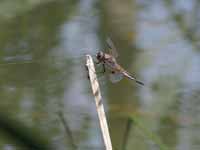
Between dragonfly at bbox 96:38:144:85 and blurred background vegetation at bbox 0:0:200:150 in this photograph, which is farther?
blurred background vegetation at bbox 0:0:200:150

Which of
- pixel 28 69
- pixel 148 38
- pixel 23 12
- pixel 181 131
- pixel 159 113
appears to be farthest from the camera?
pixel 23 12

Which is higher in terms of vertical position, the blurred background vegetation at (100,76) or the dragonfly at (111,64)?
the dragonfly at (111,64)

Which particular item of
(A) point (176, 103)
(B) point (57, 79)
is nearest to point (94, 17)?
(B) point (57, 79)

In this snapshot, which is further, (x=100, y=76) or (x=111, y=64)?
(x=100, y=76)

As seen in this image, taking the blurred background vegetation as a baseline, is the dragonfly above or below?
above

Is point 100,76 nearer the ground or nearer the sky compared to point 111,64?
nearer the ground

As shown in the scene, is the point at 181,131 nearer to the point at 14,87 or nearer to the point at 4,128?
the point at 14,87

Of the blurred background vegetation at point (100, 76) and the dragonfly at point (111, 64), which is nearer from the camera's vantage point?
the dragonfly at point (111, 64)

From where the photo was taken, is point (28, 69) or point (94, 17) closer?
point (28, 69)
